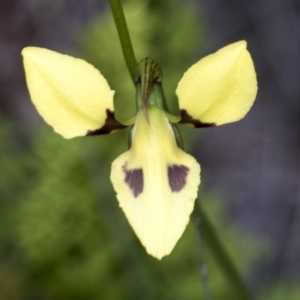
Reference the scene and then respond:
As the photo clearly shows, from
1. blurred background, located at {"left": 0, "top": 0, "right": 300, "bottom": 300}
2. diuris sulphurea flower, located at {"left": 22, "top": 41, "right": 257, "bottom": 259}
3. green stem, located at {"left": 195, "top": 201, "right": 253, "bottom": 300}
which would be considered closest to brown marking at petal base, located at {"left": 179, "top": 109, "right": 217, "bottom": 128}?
diuris sulphurea flower, located at {"left": 22, "top": 41, "right": 257, "bottom": 259}

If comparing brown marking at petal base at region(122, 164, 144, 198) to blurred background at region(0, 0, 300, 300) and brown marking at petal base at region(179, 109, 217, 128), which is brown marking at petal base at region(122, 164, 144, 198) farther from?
blurred background at region(0, 0, 300, 300)

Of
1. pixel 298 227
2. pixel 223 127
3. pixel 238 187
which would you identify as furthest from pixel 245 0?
pixel 298 227

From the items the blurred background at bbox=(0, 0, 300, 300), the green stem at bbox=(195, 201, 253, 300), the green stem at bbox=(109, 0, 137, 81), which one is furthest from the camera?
the blurred background at bbox=(0, 0, 300, 300)

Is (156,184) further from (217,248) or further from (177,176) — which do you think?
(217,248)

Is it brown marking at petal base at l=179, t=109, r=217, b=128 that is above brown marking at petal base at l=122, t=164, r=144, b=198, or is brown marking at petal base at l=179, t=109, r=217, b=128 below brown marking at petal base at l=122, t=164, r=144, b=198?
above

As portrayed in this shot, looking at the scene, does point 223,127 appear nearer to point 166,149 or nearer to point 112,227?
point 112,227

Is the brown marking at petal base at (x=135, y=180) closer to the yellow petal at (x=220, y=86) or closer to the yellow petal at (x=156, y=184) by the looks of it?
the yellow petal at (x=156, y=184)

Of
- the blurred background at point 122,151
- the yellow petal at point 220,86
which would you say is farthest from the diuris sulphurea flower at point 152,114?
the blurred background at point 122,151

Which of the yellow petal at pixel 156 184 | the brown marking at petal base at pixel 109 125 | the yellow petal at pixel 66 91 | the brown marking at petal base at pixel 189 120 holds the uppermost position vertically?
the yellow petal at pixel 66 91
